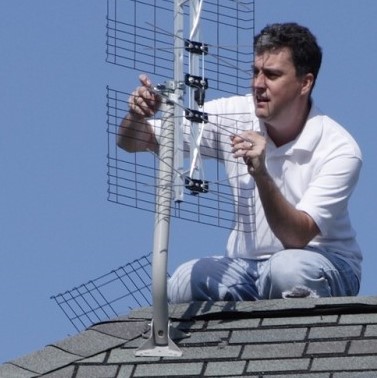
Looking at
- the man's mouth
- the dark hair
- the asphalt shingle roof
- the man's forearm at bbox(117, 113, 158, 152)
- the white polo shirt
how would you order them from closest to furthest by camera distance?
1. the asphalt shingle roof
2. the man's forearm at bbox(117, 113, 158, 152)
3. the white polo shirt
4. the man's mouth
5. the dark hair

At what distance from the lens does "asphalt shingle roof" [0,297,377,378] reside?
7.56m

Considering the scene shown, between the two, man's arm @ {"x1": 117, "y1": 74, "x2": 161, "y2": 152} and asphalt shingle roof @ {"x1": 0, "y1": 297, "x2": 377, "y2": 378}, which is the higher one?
man's arm @ {"x1": 117, "y1": 74, "x2": 161, "y2": 152}

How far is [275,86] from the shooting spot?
8.84 meters

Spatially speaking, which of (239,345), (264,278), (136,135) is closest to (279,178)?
(264,278)

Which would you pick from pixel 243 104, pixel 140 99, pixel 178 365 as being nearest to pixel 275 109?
pixel 243 104

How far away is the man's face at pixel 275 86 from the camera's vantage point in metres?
8.77

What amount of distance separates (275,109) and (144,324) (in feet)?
4.06

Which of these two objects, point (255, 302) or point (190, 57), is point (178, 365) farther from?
point (190, 57)

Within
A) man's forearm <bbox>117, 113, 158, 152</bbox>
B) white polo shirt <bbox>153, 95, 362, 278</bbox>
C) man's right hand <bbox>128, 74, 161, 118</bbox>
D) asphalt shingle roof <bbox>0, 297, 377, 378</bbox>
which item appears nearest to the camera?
→ asphalt shingle roof <bbox>0, 297, 377, 378</bbox>

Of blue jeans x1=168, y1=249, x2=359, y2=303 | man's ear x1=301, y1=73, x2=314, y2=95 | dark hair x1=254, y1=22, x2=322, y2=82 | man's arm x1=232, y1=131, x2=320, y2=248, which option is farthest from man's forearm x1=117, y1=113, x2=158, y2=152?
man's ear x1=301, y1=73, x2=314, y2=95

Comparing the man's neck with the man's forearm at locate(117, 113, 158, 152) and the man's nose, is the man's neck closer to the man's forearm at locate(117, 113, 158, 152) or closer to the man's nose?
the man's nose

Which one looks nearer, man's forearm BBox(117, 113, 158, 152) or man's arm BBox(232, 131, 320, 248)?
man's arm BBox(232, 131, 320, 248)

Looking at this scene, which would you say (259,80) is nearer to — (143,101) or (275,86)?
(275,86)

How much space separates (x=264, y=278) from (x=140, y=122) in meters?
0.86
